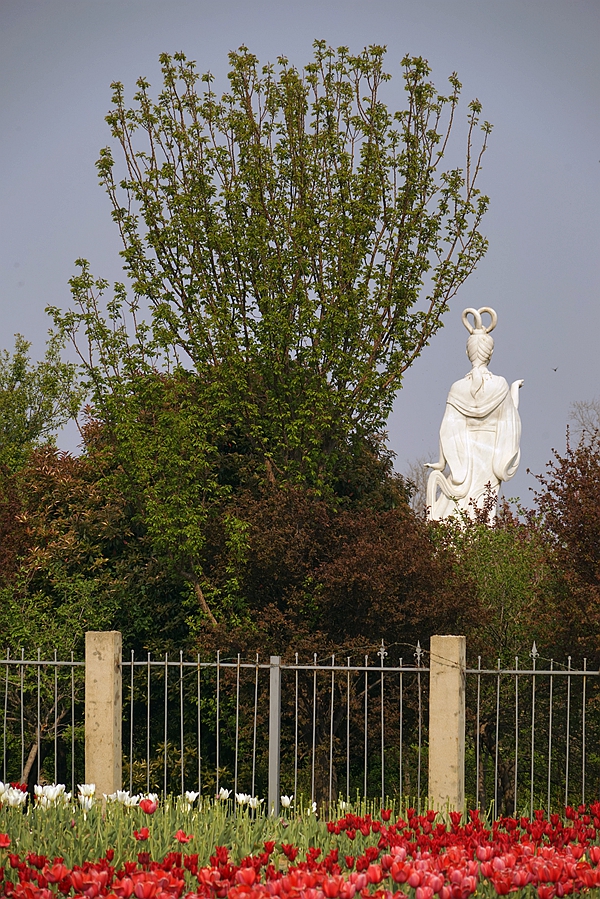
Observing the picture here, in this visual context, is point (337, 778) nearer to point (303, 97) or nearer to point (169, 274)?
point (169, 274)

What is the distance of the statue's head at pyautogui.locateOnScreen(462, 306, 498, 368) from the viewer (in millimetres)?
17894

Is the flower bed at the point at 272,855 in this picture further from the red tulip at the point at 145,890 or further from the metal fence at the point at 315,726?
the metal fence at the point at 315,726

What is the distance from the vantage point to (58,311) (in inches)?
466

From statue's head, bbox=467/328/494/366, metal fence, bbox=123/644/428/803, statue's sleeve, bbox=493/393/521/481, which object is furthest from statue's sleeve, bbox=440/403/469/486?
metal fence, bbox=123/644/428/803

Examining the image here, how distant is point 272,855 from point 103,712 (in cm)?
326

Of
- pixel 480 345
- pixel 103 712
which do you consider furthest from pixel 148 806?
pixel 480 345

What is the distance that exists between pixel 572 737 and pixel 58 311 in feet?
22.9

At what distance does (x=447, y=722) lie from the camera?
292 inches

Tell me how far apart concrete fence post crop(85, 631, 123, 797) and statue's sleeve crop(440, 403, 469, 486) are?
11026 mm

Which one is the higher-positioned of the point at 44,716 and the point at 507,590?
the point at 507,590

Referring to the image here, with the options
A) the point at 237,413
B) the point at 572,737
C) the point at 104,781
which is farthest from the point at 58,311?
the point at 572,737

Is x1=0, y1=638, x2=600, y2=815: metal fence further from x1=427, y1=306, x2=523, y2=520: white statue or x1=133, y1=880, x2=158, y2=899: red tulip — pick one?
x1=427, y1=306, x2=523, y2=520: white statue

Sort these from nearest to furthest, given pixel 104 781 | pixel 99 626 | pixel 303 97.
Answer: pixel 104 781
pixel 99 626
pixel 303 97

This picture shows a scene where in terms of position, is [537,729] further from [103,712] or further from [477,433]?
[477,433]
